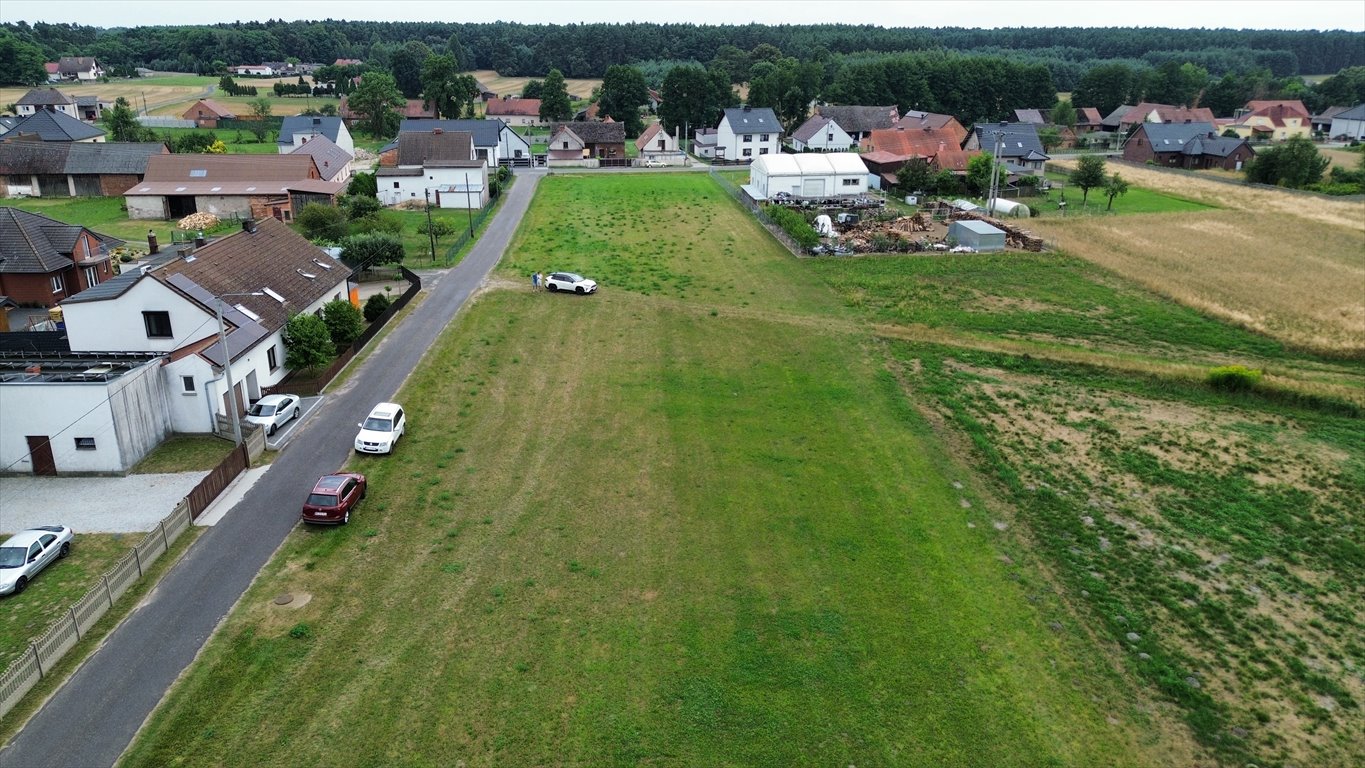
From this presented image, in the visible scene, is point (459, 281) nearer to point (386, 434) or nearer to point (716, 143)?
point (386, 434)

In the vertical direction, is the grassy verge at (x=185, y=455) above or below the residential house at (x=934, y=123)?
below

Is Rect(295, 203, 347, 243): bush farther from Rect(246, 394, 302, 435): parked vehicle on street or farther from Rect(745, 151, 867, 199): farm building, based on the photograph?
Rect(745, 151, 867, 199): farm building

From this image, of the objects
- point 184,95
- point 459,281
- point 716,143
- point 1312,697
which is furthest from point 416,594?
point 184,95

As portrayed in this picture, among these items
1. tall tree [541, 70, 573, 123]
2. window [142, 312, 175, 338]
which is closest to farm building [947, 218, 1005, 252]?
window [142, 312, 175, 338]

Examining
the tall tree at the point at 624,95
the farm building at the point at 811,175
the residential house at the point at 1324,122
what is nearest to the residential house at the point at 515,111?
the tall tree at the point at 624,95

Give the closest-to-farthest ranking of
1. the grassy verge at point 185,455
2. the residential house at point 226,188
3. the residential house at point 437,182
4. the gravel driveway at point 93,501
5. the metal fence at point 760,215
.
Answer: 1. the gravel driveway at point 93,501
2. the grassy verge at point 185,455
3. the metal fence at point 760,215
4. the residential house at point 226,188
5. the residential house at point 437,182

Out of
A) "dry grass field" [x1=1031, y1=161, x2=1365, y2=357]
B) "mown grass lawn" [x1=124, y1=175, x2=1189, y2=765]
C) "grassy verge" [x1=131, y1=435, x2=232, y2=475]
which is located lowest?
"mown grass lawn" [x1=124, y1=175, x2=1189, y2=765]

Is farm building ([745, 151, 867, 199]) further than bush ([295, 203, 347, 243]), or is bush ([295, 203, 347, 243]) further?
farm building ([745, 151, 867, 199])

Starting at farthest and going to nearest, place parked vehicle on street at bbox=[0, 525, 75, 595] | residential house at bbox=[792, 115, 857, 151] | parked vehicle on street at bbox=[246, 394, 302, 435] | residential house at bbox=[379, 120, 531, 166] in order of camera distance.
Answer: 1. residential house at bbox=[792, 115, 857, 151]
2. residential house at bbox=[379, 120, 531, 166]
3. parked vehicle on street at bbox=[246, 394, 302, 435]
4. parked vehicle on street at bbox=[0, 525, 75, 595]

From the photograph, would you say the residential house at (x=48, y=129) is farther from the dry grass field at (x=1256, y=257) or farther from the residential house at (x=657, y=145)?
the dry grass field at (x=1256, y=257)
